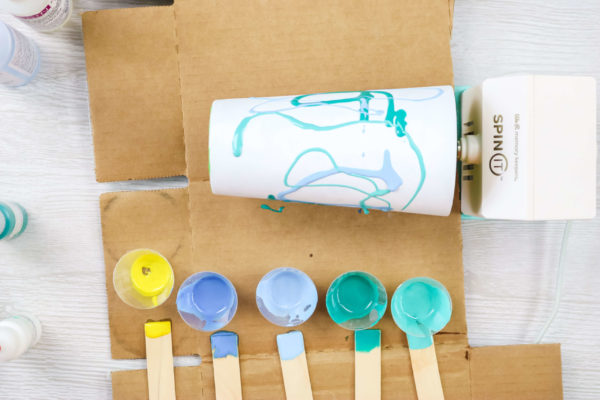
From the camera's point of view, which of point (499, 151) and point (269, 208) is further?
point (269, 208)

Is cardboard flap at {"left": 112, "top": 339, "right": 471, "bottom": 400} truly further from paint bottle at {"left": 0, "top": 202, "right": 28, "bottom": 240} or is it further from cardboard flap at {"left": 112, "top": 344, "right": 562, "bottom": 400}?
paint bottle at {"left": 0, "top": 202, "right": 28, "bottom": 240}

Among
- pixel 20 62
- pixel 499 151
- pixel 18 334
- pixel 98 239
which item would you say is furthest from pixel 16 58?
pixel 499 151

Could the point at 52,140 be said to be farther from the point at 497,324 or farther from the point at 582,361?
the point at 582,361

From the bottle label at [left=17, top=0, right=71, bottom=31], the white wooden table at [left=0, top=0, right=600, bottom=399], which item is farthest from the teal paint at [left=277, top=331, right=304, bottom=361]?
the bottle label at [left=17, top=0, right=71, bottom=31]

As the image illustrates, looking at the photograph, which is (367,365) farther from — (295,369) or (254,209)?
(254,209)

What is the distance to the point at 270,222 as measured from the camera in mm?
551

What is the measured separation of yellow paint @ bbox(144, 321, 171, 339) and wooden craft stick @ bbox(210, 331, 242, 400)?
0.06 m

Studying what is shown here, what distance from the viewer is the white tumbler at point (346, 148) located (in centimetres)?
43

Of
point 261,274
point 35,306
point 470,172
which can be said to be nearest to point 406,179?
point 470,172

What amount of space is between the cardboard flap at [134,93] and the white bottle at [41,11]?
2 centimetres

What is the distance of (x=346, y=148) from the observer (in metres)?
0.44

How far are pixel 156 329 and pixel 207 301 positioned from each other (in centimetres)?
8

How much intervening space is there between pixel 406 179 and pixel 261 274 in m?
0.23

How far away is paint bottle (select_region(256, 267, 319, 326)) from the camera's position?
0.53 metres
